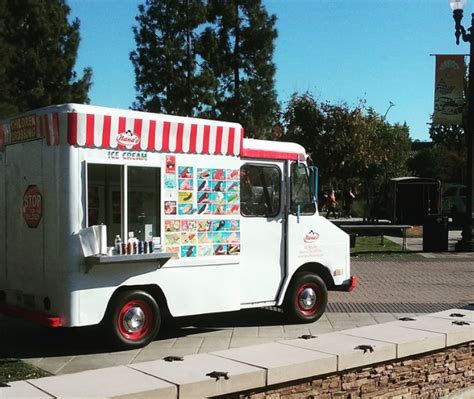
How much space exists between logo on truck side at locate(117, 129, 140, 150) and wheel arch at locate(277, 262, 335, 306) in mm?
2948

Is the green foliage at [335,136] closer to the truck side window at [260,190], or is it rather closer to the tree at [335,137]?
the tree at [335,137]

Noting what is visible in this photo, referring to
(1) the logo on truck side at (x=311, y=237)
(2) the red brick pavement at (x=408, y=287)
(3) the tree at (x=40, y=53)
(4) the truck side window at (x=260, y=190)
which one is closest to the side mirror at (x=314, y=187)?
(1) the logo on truck side at (x=311, y=237)

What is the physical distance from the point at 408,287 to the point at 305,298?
14.0 feet

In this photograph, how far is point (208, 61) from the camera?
32.3 m

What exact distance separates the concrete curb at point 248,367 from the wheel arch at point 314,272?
8.14 ft

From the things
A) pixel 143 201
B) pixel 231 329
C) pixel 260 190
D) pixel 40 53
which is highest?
pixel 40 53

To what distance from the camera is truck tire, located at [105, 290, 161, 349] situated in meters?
6.94

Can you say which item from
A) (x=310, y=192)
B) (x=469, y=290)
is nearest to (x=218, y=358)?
(x=310, y=192)

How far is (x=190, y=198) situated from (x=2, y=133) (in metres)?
2.50

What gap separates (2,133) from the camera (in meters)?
7.76

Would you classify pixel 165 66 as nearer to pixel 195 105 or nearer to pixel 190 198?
pixel 195 105

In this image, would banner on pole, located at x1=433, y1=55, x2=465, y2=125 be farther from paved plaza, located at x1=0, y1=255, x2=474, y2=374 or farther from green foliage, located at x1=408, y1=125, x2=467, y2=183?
green foliage, located at x1=408, y1=125, x2=467, y2=183

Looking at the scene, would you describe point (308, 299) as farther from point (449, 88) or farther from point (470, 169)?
point (449, 88)

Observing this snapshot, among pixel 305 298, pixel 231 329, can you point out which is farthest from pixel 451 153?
pixel 231 329
